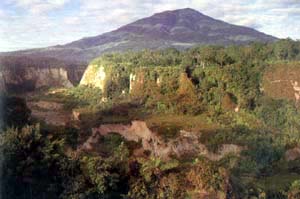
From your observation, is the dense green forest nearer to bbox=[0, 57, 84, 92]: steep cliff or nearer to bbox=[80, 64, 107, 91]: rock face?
bbox=[80, 64, 107, 91]: rock face

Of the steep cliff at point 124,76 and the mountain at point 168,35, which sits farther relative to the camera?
the mountain at point 168,35

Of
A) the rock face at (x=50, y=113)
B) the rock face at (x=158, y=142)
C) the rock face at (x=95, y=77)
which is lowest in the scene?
the rock face at (x=158, y=142)

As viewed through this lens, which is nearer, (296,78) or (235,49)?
(296,78)

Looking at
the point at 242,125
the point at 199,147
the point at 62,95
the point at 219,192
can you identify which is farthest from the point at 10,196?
the point at 62,95

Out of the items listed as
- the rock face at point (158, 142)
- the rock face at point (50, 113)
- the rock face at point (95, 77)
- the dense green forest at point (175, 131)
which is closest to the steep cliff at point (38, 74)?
the dense green forest at point (175, 131)

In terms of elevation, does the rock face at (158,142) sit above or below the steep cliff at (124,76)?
below

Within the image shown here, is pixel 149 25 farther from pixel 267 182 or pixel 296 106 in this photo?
pixel 267 182

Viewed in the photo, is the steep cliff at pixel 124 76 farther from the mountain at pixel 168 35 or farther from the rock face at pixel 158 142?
the mountain at pixel 168 35

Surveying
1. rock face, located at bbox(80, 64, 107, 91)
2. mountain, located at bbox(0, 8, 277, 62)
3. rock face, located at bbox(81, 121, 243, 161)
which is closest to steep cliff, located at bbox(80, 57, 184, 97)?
rock face, located at bbox(80, 64, 107, 91)
